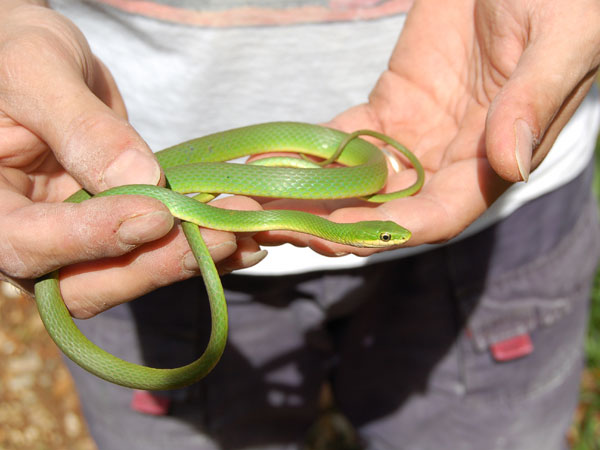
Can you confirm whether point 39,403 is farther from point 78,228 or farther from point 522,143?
point 522,143

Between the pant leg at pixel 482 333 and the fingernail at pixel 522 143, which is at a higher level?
the fingernail at pixel 522 143

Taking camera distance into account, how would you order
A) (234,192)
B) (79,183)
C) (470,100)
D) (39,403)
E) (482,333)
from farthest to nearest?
(39,403) < (482,333) < (470,100) < (234,192) < (79,183)

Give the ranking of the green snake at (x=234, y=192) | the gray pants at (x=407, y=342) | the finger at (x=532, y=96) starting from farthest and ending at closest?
the gray pants at (x=407, y=342)
the green snake at (x=234, y=192)
the finger at (x=532, y=96)

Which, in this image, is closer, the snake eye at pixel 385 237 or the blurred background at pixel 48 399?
the snake eye at pixel 385 237

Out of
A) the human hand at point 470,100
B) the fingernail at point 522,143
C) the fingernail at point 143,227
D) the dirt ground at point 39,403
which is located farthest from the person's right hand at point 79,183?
the dirt ground at point 39,403

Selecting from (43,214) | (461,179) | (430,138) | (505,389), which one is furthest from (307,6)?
(505,389)

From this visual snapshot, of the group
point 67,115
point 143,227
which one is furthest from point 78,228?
point 67,115

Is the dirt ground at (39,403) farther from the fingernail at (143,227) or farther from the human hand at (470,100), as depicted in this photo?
the fingernail at (143,227)
